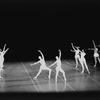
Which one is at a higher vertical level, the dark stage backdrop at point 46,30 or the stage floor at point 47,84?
the dark stage backdrop at point 46,30

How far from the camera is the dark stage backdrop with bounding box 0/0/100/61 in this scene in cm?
2315

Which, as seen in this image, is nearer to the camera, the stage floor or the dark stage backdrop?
the stage floor

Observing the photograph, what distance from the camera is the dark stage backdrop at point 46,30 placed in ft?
75.9

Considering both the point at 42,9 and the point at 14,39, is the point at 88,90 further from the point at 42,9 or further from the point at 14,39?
the point at 14,39

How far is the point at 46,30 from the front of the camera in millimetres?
26016

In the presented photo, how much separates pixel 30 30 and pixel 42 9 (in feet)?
11.0

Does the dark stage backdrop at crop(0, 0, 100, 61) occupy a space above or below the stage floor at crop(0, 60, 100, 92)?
above

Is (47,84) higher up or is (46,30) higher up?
(46,30)

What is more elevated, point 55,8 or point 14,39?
point 55,8

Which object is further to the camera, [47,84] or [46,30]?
[46,30]

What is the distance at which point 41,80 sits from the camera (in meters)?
12.3

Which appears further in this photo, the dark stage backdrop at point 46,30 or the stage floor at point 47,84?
the dark stage backdrop at point 46,30
